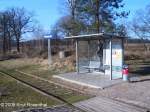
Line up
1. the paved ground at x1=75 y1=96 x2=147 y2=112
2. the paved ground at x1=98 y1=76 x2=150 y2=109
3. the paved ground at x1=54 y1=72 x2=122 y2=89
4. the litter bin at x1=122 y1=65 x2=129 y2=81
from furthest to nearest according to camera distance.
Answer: the litter bin at x1=122 y1=65 x2=129 y2=81
the paved ground at x1=54 y1=72 x2=122 y2=89
the paved ground at x1=98 y1=76 x2=150 y2=109
the paved ground at x1=75 y1=96 x2=147 y2=112

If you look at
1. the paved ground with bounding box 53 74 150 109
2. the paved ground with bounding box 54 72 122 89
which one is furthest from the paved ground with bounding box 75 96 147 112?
the paved ground with bounding box 54 72 122 89

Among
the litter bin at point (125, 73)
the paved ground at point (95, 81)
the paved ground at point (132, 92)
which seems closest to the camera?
the paved ground at point (132, 92)

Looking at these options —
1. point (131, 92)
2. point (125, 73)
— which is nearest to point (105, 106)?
point (131, 92)

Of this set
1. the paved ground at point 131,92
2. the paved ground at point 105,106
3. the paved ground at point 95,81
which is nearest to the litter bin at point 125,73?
the paved ground at point 95,81

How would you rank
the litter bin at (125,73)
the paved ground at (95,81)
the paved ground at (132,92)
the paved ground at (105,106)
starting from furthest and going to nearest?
the litter bin at (125,73) < the paved ground at (95,81) < the paved ground at (132,92) < the paved ground at (105,106)

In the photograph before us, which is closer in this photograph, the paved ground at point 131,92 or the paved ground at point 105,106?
the paved ground at point 105,106

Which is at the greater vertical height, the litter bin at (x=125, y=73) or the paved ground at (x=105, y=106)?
the litter bin at (x=125, y=73)

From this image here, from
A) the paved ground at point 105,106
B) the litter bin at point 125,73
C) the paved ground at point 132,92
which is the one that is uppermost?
the litter bin at point 125,73

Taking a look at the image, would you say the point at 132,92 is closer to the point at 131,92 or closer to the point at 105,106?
the point at 131,92

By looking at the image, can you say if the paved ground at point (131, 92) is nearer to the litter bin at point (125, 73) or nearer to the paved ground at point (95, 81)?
the paved ground at point (95, 81)

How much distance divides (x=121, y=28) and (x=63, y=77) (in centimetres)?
788

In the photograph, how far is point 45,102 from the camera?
12.5 metres

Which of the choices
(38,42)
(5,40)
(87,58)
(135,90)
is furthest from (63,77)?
(5,40)

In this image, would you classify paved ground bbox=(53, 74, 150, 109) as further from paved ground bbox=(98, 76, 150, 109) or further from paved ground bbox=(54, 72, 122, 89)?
paved ground bbox=(54, 72, 122, 89)
